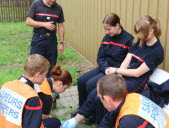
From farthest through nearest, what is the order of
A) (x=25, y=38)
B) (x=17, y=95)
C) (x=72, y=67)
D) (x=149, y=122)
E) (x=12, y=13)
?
(x=12, y=13), (x=25, y=38), (x=72, y=67), (x=17, y=95), (x=149, y=122)

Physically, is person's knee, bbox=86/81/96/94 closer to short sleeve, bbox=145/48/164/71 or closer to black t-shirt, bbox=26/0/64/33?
short sleeve, bbox=145/48/164/71

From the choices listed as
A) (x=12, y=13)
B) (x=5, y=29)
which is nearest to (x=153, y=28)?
(x=5, y=29)

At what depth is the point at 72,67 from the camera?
6.18 meters

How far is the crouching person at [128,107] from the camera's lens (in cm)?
189

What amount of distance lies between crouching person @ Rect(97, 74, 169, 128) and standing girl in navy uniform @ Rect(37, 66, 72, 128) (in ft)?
2.61

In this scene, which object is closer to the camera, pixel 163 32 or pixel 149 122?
pixel 149 122

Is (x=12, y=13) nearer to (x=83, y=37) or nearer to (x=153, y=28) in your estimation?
(x=83, y=37)

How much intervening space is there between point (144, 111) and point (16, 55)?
6.05m

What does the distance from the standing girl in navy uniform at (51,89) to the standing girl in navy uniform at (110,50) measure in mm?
617

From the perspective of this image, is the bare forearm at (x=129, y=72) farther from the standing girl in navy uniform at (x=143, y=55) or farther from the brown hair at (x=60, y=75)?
the brown hair at (x=60, y=75)

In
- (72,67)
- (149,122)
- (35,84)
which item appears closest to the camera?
(149,122)

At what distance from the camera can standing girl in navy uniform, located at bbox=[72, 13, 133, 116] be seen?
3.43 m

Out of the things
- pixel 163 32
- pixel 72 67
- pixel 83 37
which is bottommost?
pixel 72 67

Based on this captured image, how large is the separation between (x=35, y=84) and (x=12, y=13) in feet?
41.6
